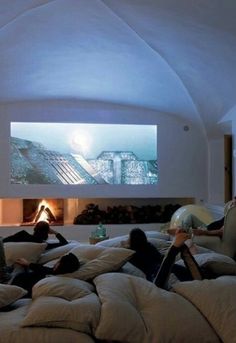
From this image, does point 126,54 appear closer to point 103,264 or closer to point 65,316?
point 103,264

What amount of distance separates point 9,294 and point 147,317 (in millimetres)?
767

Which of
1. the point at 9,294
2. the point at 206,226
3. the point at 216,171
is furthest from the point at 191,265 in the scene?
the point at 216,171

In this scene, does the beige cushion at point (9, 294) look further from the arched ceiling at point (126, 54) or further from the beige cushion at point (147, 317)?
the arched ceiling at point (126, 54)

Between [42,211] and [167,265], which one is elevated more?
[167,265]

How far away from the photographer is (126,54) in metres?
5.67

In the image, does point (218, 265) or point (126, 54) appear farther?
point (126, 54)

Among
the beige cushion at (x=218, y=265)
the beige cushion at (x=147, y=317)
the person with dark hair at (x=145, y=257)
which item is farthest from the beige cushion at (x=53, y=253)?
the beige cushion at (x=147, y=317)

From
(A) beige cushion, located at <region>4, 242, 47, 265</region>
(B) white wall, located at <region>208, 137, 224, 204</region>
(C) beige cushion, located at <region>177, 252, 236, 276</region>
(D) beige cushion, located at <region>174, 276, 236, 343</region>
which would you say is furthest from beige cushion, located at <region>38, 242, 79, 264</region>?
(B) white wall, located at <region>208, 137, 224, 204</region>

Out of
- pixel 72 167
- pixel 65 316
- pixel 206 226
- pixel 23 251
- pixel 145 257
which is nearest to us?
pixel 65 316

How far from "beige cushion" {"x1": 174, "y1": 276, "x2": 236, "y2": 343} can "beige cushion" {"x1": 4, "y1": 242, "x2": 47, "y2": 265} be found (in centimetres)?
151

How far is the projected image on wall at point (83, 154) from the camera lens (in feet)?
24.4

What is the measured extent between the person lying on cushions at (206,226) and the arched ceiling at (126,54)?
71.8 inches

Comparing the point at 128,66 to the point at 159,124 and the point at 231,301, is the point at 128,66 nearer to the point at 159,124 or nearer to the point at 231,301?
the point at 159,124

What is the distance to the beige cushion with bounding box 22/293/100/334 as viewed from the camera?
6.55 feet
